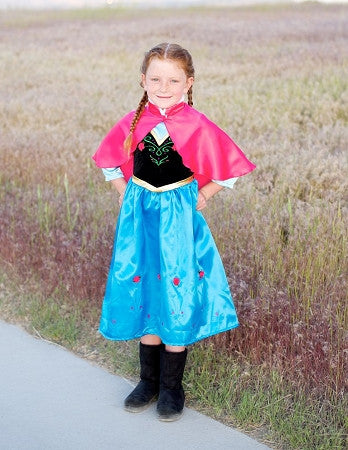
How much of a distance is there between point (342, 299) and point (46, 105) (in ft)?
21.8

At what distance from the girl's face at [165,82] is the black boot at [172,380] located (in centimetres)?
106

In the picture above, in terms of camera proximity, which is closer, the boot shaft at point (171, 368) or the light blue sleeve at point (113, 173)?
the boot shaft at point (171, 368)

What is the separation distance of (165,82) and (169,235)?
617 mm

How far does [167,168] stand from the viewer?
317 cm

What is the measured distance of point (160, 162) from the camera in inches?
125

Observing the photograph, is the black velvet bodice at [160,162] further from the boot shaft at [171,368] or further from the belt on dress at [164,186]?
the boot shaft at [171,368]

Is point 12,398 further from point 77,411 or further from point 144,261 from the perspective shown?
point 144,261

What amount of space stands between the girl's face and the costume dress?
0.05 m

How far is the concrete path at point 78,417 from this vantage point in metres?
3.00

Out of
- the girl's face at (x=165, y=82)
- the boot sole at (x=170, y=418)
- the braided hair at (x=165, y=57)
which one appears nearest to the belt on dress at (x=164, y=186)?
the braided hair at (x=165, y=57)

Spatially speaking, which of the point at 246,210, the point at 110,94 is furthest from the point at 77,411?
the point at 110,94

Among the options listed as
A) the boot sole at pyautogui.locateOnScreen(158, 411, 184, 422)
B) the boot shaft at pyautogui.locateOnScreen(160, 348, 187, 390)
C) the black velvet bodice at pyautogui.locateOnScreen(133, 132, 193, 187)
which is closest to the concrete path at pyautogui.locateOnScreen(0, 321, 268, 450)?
the boot sole at pyautogui.locateOnScreen(158, 411, 184, 422)

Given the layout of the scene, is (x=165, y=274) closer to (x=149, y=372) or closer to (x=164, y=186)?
(x=164, y=186)

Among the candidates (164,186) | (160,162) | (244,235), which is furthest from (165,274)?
(244,235)
